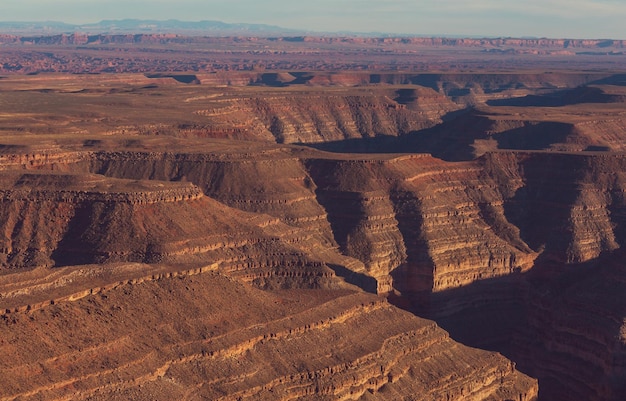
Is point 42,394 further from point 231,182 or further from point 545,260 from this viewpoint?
point 545,260

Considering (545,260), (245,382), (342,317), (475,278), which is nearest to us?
(245,382)

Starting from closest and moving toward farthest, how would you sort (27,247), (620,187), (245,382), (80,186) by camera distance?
(245,382) → (27,247) → (80,186) → (620,187)

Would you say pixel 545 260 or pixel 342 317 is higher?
pixel 342 317

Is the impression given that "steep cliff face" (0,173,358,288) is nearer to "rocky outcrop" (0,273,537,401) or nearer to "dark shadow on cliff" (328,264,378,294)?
"dark shadow on cliff" (328,264,378,294)

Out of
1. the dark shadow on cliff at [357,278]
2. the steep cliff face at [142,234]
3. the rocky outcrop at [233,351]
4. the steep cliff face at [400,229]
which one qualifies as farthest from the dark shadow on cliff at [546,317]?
the steep cliff face at [142,234]

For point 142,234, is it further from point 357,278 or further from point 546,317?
point 546,317

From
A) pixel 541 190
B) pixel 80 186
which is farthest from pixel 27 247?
pixel 541 190

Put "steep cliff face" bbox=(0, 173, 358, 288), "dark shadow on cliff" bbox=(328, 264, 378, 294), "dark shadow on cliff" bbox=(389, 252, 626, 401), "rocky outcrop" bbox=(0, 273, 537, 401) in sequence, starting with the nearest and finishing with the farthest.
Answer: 1. "rocky outcrop" bbox=(0, 273, 537, 401)
2. "dark shadow on cliff" bbox=(389, 252, 626, 401)
3. "steep cliff face" bbox=(0, 173, 358, 288)
4. "dark shadow on cliff" bbox=(328, 264, 378, 294)

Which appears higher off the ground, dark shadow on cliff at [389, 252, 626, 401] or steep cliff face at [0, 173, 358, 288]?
steep cliff face at [0, 173, 358, 288]

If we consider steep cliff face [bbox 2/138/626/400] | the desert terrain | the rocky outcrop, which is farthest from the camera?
steep cliff face [bbox 2/138/626/400]

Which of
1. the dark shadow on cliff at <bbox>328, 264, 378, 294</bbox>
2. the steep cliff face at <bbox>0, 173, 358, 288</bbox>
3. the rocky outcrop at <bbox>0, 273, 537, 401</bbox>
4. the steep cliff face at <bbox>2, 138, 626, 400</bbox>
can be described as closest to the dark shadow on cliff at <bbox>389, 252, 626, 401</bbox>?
the steep cliff face at <bbox>2, 138, 626, 400</bbox>
